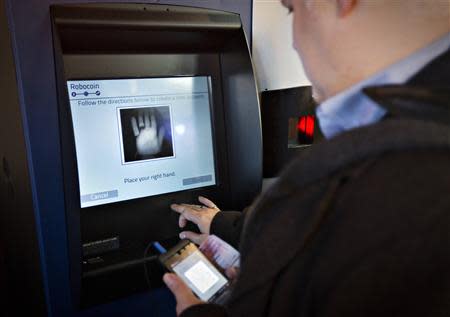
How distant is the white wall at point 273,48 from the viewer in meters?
1.30

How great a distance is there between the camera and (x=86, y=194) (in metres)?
1.07

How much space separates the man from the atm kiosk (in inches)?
21.4

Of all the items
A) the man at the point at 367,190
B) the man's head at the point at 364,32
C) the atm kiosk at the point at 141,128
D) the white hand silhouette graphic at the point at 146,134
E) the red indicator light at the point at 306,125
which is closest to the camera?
the man at the point at 367,190

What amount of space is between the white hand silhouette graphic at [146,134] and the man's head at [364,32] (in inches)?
22.8

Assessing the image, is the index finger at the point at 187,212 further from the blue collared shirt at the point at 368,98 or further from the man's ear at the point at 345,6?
the man's ear at the point at 345,6

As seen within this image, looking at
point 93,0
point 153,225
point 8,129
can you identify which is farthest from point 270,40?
point 8,129

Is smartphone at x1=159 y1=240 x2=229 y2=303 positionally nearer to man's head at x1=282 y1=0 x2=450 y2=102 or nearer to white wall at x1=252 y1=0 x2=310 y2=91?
man's head at x1=282 y1=0 x2=450 y2=102

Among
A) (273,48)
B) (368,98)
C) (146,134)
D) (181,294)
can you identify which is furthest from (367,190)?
(273,48)

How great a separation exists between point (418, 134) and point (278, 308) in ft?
1.00

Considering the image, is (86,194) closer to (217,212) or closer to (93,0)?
(217,212)

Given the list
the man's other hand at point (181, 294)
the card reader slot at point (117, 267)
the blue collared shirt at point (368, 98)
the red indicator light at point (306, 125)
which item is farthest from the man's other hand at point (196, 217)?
the blue collared shirt at point (368, 98)

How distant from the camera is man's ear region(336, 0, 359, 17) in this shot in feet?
2.00

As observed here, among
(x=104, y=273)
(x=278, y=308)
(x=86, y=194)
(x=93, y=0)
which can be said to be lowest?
(x=104, y=273)

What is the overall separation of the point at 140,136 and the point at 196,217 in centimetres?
29
